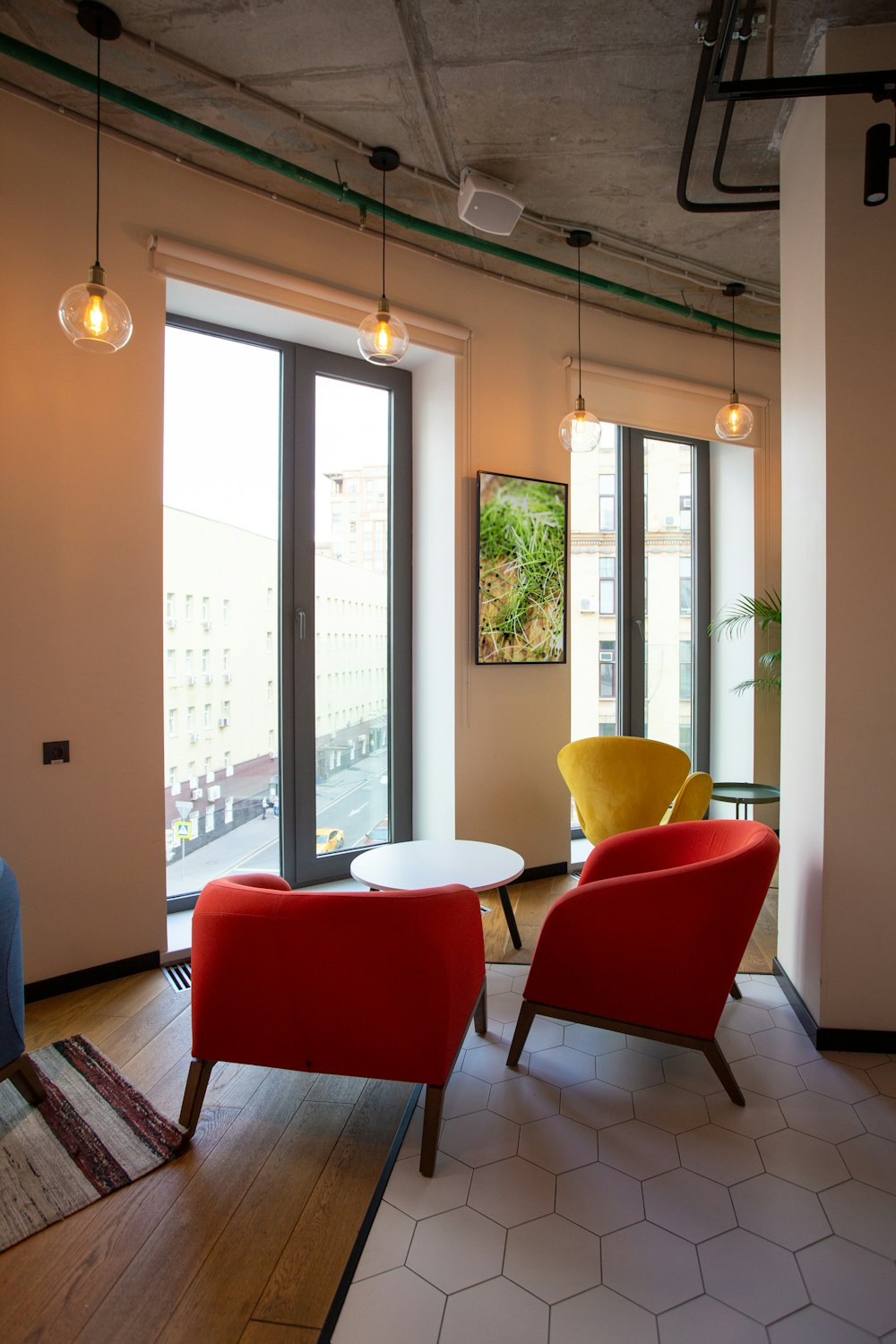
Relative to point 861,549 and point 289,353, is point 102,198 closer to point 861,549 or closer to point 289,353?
point 289,353

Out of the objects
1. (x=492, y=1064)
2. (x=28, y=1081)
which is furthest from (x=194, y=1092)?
(x=492, y=1064)

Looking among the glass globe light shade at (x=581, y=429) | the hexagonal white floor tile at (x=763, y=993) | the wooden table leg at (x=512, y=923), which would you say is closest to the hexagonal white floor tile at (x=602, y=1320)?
the hexagonal white floor tile at (x=763, y=993)

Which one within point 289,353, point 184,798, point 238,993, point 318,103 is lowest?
point 238,993

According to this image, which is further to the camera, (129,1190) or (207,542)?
(207,542)

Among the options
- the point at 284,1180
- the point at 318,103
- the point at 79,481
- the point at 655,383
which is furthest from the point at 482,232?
the point at 284,1180

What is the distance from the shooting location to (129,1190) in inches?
77.7

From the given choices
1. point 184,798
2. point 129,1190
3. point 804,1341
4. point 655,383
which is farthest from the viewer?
point 655,383

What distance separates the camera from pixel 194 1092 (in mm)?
2146

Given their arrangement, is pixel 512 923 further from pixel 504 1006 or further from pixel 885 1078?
pixel 885 1078

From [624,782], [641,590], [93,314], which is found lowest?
[624,782]

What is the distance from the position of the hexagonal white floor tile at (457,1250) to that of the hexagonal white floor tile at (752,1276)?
0.47 m

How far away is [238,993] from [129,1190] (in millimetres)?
535

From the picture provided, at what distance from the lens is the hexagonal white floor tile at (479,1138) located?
2.11 m

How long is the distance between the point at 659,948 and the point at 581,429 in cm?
258
